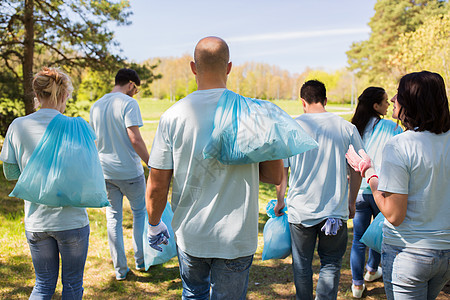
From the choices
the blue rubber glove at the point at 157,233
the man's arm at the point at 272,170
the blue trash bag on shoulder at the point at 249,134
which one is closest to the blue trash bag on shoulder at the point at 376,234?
the man's arm at the point at 272,170

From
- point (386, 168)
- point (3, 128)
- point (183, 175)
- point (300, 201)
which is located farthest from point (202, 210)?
point (3, 128)

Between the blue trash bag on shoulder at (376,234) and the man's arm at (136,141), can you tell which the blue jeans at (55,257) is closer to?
the man's arm at (136,141)

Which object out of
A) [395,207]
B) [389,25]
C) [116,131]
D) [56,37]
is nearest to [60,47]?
[56,37]

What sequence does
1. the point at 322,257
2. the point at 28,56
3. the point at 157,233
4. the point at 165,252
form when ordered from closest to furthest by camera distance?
the point at 157,233
the point at 322,257
the point at 165,252
the point at 28,56

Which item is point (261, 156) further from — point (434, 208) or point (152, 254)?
point (152, 254)

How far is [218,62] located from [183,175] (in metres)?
0.60

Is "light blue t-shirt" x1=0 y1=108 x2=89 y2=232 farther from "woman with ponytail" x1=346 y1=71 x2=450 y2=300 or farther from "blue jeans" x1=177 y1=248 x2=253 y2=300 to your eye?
"woman with ponytail" x1=346 y1=71 x2=450 y2=300

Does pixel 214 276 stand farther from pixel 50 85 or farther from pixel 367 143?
pixel 367 143

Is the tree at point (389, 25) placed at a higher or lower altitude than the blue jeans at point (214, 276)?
higher

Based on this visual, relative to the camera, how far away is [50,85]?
233 centimetres

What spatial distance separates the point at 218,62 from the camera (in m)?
1.79

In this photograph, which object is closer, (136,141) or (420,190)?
(420,190)

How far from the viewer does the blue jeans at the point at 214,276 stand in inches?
70.6

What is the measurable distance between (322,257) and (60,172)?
2.03 metres
